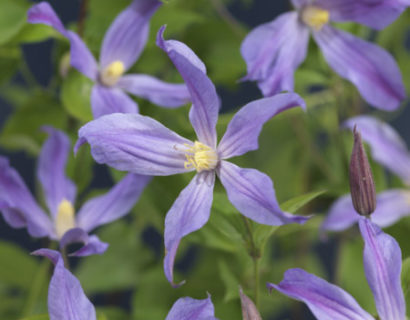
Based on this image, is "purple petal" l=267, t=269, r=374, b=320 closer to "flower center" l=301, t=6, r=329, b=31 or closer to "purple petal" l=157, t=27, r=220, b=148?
"purple petal" l=157, t=27, r=220, b=148

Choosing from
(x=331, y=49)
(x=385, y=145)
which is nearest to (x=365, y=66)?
(x=331, y=49)

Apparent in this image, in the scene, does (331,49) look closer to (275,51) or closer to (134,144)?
(275,51)

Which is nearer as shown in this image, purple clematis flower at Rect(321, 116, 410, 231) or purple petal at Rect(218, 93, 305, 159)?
purple petal at Rect(218, 93, 305, 159)

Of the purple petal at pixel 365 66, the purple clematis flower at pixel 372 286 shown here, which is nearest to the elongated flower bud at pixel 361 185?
the purple clematis flower at pixel 372 286

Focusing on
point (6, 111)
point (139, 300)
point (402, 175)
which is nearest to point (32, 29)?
point (139, 300)

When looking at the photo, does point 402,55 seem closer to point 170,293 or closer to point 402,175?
point 402,175

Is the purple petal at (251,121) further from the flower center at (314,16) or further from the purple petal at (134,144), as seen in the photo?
the flower center at (314,16)

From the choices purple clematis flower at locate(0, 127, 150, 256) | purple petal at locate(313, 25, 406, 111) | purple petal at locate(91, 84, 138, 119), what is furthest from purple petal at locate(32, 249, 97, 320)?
purple petal at locate(313, 25, 406, 111)
